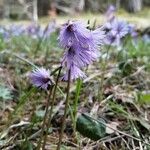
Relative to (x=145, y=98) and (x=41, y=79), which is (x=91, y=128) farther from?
(x=145, y=98)

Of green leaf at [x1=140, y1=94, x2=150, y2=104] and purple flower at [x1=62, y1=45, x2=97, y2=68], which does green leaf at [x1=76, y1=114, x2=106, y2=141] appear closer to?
purple flower at [x1=62, y1=45, x2=97, y2=68]

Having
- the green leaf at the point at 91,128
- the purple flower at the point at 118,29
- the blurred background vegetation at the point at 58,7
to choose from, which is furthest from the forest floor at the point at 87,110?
the blurred background vegetation at the point at 58,7

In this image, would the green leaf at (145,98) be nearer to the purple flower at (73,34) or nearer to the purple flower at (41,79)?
the purple flower at (41,79)

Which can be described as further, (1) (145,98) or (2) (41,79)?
(1) (145,98)

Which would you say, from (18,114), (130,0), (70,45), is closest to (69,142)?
(18,114)

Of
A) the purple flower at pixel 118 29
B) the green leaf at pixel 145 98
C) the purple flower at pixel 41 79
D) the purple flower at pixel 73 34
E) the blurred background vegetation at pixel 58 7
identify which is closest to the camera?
the purple flower at pixel 73 34

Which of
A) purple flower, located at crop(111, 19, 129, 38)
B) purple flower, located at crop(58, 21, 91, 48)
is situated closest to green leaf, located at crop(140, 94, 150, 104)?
purple flower, located at crop(111, 19, 129, 38)

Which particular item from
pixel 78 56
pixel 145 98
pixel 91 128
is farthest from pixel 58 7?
pixel 78 56
